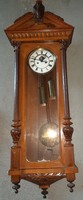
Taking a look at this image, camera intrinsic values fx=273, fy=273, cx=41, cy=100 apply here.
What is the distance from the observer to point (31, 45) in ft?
4.34

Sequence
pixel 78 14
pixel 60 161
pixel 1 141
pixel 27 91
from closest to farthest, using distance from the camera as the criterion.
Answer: pixel 60 161 < pixel 27 91 < pixel 1 141 < pixel 78 14

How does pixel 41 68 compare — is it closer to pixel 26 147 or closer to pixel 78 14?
pixel 26 147

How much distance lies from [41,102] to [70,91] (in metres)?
0.29

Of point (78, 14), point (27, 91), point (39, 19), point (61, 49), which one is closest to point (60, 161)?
point (27, 91)

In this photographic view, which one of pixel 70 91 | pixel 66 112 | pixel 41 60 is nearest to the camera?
pixel 66 112

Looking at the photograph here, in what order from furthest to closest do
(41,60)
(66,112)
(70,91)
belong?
(70,91), (41,60), (66,112)

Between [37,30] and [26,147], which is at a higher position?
[37,30]

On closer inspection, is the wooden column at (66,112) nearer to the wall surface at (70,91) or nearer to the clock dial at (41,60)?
A: the clock dial at (41,60)

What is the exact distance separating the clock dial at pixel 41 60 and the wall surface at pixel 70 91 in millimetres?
288

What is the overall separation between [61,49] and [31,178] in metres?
0.61

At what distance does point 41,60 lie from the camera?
4.33 ft

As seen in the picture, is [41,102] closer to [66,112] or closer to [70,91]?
[66,112]

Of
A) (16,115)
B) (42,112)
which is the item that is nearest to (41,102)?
(42,112)

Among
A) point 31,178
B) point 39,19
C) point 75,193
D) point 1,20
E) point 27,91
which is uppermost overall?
point 1,20
